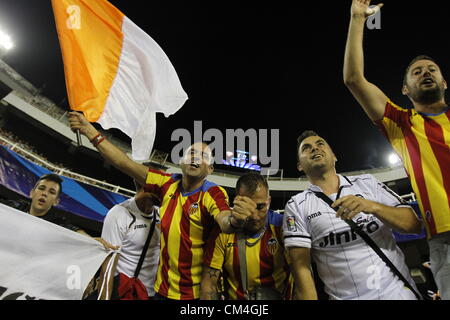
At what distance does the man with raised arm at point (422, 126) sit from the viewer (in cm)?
161

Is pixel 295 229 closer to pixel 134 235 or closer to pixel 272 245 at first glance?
pixel 272 245

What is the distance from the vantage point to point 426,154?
1.76 m

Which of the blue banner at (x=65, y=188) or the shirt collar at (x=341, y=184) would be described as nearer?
the shirt collar at (x=341, y=184)

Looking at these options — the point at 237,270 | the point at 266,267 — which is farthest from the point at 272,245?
the point at 237,270

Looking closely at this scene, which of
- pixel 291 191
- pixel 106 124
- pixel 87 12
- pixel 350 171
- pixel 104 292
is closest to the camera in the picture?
pixel 104 292

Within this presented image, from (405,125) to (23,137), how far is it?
2212 centimetres

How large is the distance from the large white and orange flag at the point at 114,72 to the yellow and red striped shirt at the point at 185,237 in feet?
2.28

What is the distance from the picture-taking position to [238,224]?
172 cm

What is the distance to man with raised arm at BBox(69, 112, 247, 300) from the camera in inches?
92.4

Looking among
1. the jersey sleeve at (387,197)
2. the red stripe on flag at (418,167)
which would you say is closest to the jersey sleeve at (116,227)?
the jersey sleeve at (387,197)

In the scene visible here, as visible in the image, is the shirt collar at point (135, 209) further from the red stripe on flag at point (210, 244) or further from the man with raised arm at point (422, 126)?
the man with raised arm at point (422, 126)

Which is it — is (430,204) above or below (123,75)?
below

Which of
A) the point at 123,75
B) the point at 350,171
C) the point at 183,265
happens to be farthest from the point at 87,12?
the point at 350,171

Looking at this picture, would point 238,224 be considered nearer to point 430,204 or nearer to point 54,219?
point 430,204
